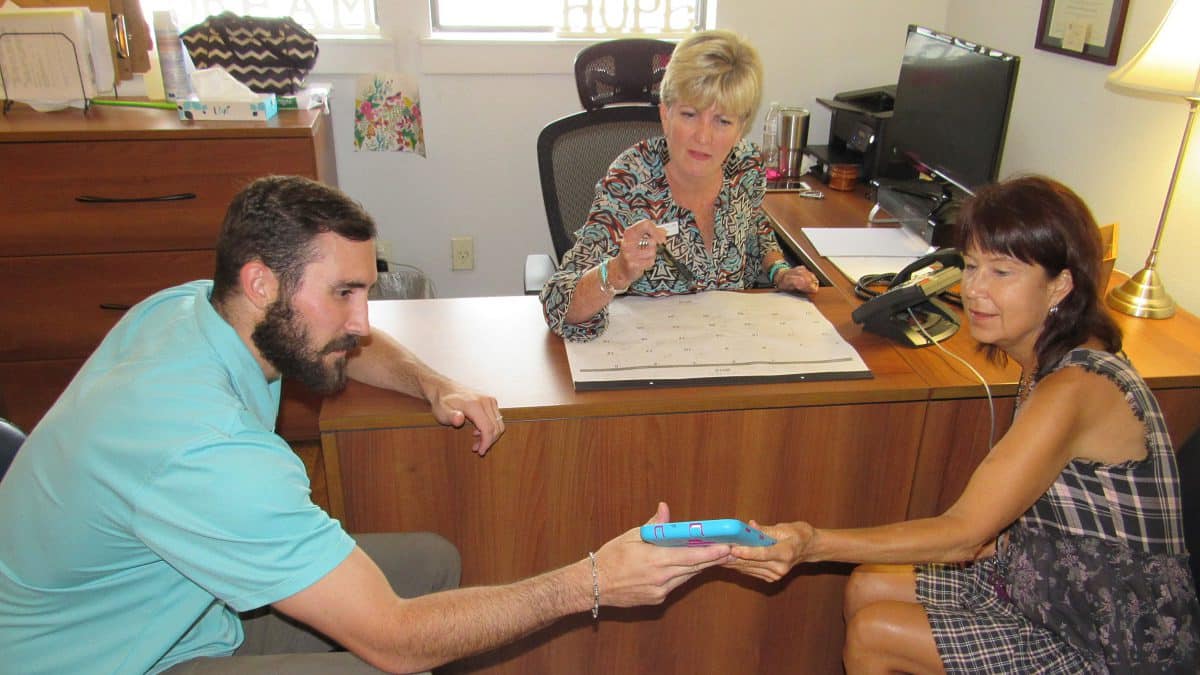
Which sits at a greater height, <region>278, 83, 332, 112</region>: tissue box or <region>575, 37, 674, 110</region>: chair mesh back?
<region>575, 37, 674, 110</region>: chair mesh back

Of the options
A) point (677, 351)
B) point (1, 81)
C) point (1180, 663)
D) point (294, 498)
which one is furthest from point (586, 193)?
point (1, 81)

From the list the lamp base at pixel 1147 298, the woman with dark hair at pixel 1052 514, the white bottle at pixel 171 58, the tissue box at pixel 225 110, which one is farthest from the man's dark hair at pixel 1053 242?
the white bottle at pixel 171 58

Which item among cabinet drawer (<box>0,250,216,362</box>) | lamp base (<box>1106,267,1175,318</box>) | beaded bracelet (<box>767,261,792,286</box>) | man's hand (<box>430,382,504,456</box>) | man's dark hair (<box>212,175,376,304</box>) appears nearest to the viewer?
man's dark hair (<box>212,175,376,304</box>)

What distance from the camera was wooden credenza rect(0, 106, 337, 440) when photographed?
2.41 metres

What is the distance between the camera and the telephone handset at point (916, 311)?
1.75m

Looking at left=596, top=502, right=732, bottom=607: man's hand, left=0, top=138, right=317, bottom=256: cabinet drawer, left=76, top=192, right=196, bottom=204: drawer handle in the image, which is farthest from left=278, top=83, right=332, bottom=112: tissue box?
left=596, top=502, right=732, bottom=607: man's hand

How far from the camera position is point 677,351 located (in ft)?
5.48

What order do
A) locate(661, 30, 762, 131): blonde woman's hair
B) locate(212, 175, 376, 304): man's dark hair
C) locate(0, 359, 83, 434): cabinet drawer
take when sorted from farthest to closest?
locate(0, 359, 83, 434): cabinet drawer, locate(661, 30, 762, 131): blonde woman's hair, locate(212, 175, 376, 304): man's dark hair

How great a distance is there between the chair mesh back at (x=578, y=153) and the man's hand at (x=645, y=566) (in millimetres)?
1124

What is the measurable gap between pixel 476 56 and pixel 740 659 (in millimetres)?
2162

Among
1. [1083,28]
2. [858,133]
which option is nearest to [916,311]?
[1083,28]

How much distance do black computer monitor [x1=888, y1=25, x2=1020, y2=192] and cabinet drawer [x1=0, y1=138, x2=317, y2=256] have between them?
5.73ft

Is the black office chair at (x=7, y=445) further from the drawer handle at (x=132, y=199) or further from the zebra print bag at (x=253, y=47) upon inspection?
the zebra print bag at (x=253, y=47)

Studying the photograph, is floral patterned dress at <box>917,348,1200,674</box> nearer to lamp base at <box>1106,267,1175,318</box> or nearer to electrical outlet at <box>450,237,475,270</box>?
lamp base at <box>1106,267,1175,318</box>
